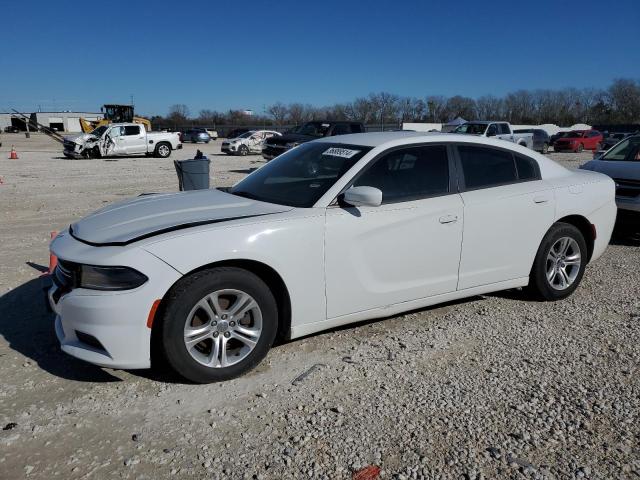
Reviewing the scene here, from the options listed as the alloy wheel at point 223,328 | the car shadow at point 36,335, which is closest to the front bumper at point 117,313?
the alloy wheel at point 223,328

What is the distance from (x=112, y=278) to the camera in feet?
10.2

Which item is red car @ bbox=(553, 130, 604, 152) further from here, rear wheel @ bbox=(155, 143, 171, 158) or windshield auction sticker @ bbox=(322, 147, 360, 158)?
windshield auction sticker @ bbox=(322, 147, 360, 158)

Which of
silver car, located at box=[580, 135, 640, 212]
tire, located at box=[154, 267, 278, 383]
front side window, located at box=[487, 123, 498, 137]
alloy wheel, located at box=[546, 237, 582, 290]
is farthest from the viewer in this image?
front side window, located at box=[487, 123, 498, 137]

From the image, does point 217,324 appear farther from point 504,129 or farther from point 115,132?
point 115,132

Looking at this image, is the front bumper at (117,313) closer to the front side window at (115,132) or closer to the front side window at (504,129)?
the front side window at (504,129)

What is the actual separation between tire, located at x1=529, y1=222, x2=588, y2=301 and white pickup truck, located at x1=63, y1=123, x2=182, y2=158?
2347cm

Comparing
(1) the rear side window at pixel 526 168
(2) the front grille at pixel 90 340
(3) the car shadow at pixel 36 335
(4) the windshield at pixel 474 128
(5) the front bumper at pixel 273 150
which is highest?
(4) the windshield at pixel 474 128

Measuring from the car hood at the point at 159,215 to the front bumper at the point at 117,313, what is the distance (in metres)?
0.19

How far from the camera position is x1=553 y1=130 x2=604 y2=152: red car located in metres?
35.6

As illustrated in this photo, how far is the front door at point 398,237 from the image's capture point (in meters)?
3.70

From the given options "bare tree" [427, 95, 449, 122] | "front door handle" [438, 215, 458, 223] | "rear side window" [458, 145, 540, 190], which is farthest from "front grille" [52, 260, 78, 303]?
"bare tree" [427, 95, 449, 122]

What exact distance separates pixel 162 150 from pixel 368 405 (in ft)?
81.4

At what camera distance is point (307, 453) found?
2.70 m

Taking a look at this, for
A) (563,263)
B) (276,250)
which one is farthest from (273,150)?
(276,250)
